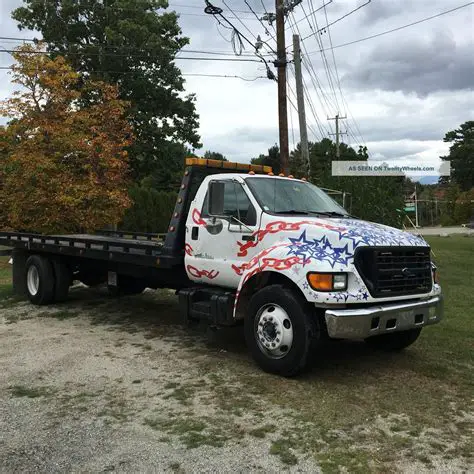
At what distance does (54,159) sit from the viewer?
15891 millimetres

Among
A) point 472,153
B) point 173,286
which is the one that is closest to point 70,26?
point 173,286

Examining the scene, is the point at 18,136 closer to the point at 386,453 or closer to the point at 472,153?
the point at 386,453

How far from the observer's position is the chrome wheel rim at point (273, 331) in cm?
539

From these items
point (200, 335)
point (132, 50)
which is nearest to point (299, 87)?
point (132, 50)

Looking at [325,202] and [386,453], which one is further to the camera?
[325,202]

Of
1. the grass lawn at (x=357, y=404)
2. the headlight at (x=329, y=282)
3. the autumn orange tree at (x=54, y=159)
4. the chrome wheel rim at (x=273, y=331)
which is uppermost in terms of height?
the autumn orange tree at (x=54, y=159)

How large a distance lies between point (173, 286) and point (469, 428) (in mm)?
4534

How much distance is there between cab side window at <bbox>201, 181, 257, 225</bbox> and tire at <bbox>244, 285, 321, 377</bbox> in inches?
35.0

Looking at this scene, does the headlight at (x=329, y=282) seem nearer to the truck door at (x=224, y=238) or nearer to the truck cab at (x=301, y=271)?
the truck cab at (x=301, y=271)

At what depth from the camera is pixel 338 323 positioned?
4.98m

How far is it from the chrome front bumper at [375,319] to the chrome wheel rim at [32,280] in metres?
6.84

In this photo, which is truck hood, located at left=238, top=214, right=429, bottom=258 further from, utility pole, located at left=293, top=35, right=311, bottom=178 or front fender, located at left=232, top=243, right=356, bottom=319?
utility pole, located at left=293, top=35, right=311, bottom=178

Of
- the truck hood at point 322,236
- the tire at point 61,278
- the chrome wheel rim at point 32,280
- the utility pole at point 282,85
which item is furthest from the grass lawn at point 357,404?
the utility pole at point 282,85

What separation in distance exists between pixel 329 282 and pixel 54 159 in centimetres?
1276
